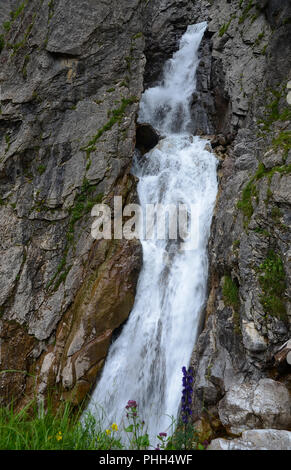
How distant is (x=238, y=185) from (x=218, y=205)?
2.57 feet

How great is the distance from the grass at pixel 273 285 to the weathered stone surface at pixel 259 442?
2.20 metres

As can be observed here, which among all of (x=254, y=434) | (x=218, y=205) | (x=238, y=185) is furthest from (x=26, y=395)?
(x=238, y=185)

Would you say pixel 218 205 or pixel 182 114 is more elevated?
pixel 182 114

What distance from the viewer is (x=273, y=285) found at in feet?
19.2

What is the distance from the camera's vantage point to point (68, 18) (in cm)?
1167

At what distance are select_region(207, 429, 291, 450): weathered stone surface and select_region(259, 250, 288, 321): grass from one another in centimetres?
220

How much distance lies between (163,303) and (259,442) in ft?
14.9

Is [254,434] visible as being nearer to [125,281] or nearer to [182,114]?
[125,281]

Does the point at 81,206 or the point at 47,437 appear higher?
the point at 81,206

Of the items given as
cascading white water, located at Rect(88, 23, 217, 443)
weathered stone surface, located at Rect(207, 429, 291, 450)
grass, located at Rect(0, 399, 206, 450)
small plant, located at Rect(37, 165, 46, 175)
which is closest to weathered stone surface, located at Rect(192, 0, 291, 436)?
cascading white water, located at Rect(88, 23, 217, 443)

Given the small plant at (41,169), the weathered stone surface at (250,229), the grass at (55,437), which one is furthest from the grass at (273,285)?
the small plant at (41,169)

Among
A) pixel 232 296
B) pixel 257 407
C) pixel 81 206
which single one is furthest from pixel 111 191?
pixel 257 407

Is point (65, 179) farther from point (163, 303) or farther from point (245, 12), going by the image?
point (245, 12)

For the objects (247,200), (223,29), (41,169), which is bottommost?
(247,200)
